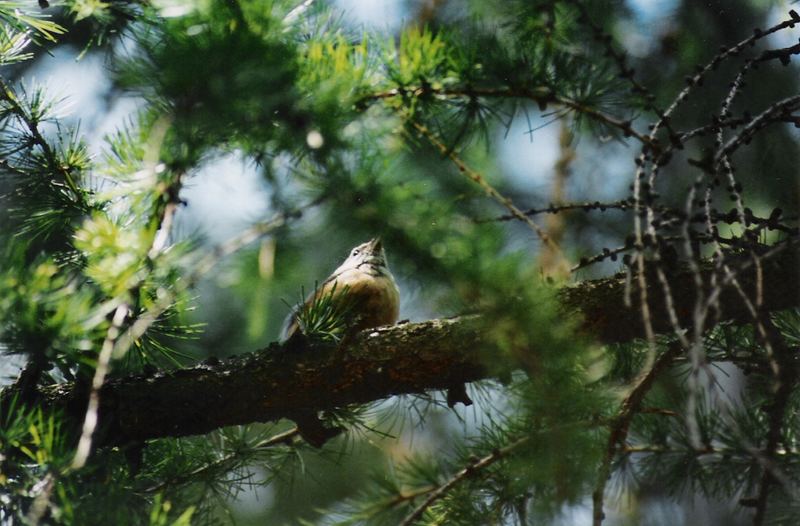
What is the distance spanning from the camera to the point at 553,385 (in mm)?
1274

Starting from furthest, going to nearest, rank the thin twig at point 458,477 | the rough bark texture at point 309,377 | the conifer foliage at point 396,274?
the rough bark texture at point 309,377
the thin twig at point 458,477
the conifer foliage at point 396,274

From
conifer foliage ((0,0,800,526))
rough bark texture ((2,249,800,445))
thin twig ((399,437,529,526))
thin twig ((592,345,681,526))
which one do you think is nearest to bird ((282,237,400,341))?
conifer foliage ((0,0,800,526))

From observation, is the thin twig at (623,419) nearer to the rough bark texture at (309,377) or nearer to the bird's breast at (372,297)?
the rough bark texture at (309,377)

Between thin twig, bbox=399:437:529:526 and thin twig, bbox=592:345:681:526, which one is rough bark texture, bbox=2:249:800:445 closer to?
thin twig, bbox=592:345:681:526

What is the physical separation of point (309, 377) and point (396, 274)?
0.42 m

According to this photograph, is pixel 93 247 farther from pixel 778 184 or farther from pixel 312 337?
pixel 778 184

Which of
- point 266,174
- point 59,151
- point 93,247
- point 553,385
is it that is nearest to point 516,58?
point 266,174

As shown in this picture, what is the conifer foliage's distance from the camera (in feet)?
4.26

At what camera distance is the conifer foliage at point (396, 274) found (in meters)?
1.30

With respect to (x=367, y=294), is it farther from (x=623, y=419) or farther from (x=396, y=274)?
(x=623, y=419)

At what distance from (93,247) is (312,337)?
665 mm

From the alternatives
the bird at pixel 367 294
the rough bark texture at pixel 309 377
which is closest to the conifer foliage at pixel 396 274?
the rough bark texture at pixel 309 377

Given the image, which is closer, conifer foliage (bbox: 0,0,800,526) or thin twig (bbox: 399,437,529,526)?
conifer foliage (bbox: 0,0,800,526)

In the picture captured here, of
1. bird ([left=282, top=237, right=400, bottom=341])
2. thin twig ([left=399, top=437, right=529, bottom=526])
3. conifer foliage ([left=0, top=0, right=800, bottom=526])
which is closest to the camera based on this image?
conifer foliage ([left=0, top=0, right=800, bottom=526])
